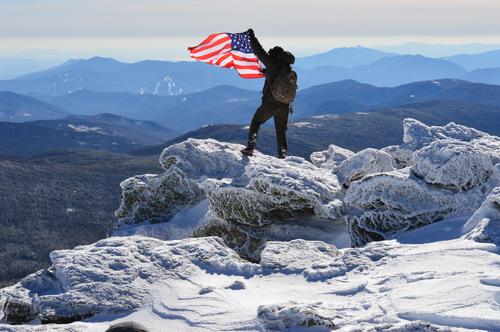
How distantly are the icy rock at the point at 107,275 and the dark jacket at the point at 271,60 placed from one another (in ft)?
19.9

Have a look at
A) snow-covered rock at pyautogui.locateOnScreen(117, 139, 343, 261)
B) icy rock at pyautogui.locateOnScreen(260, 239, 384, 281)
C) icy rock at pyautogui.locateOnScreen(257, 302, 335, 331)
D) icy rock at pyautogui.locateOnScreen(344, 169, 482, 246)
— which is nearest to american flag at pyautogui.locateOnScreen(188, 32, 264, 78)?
snow-covered rock at pyautogui.locateOnScreen(117, 139, 343, 261)

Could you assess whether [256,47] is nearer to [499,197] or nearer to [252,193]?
[252,193]

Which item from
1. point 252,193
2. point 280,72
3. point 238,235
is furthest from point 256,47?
point 238,235

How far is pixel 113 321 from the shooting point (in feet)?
29.4

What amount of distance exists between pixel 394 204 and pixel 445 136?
610 cm

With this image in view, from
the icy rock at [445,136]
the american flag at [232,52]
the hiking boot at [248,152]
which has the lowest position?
the hiking boot at [248,152]

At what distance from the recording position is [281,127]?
57.4 ft

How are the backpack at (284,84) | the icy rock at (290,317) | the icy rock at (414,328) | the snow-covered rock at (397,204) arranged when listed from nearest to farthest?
the icy rock at (414,328) → the icy rock at (290,317) → the snow-covered rock at (397,204) → the backpack at (284,84)

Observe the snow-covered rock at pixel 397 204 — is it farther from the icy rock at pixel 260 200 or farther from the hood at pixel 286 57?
the hood at pixel 286 57

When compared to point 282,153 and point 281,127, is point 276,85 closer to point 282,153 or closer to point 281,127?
point 281,127

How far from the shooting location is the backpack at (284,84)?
50.8 ft

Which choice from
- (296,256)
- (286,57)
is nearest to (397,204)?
(296,256)

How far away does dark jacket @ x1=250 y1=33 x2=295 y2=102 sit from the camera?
51.6ft

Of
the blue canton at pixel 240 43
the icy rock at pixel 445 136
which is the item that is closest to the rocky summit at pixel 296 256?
the icy rock at pixel 445 136
